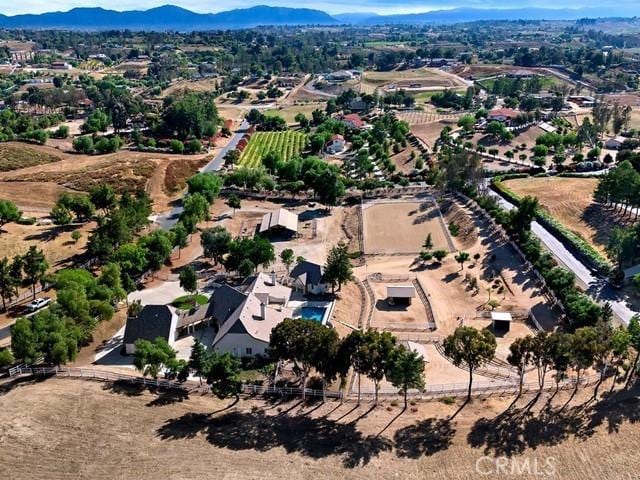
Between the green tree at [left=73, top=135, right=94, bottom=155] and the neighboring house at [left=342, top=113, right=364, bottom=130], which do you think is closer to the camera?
the green tree at [left=73, top=135, right=94, bottom=155]

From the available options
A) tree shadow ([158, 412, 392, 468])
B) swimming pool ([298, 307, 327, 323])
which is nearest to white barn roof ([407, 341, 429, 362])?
swimming pool ([298, 307, 327, 323])

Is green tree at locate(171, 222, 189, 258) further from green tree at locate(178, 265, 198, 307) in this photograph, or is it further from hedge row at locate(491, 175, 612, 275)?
hedge row at locate(491, 175, 612, 275)

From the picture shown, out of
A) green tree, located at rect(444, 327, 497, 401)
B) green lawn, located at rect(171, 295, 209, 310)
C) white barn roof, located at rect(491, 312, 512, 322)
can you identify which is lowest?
green lawn, located at rect(171, 295, 209, 310)

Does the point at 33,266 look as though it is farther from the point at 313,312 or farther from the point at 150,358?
the point at 313,312

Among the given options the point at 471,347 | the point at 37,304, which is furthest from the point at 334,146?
the point at 471,347

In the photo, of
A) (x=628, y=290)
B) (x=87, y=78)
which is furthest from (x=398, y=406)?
(x=87, y=78)

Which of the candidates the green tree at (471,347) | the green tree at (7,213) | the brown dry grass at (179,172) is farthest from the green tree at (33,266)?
the green tree at (471,347)

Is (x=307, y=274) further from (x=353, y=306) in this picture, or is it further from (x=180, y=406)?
(x=180, y=406)
